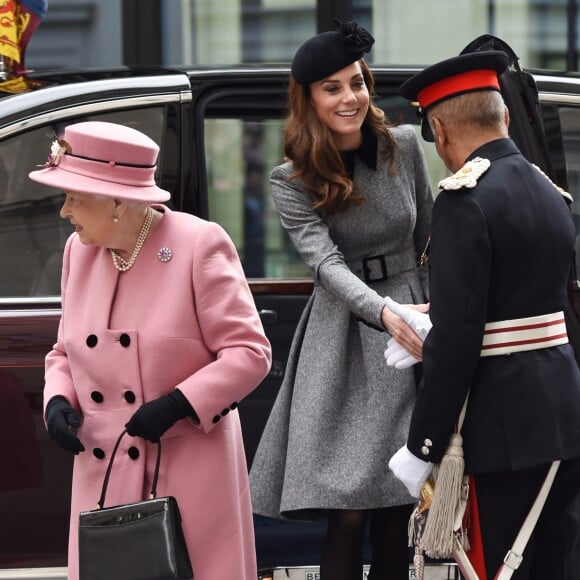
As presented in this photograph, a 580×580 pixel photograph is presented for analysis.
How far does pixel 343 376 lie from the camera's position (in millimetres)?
3615

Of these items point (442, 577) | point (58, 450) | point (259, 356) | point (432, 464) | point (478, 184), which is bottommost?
point (442, 577)

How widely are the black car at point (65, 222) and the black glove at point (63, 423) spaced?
0.81m

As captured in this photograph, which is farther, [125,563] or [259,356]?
[259,356]

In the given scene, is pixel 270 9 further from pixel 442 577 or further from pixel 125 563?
pixel 125 563

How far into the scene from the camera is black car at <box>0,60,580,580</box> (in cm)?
366

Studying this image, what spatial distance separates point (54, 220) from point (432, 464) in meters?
1.55

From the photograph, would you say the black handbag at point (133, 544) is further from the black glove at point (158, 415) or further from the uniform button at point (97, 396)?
the uniform button at point (97, 396)

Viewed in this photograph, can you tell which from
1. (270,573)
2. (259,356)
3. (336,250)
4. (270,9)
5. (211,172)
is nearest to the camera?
(259,356)

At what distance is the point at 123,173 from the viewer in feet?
9.29

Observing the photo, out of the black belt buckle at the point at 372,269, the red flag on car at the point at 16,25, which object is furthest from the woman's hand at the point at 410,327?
the red flag on car at the point at 16,25

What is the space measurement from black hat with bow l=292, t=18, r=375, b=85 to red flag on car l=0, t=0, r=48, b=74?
108 centimetres

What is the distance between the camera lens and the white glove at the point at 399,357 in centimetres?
304

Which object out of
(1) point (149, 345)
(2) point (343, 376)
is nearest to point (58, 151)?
(1) point (149, 345)

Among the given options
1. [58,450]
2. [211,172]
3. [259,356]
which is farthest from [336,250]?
[211,172]
